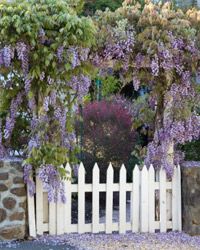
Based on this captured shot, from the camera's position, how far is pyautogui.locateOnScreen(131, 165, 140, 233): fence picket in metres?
5.92

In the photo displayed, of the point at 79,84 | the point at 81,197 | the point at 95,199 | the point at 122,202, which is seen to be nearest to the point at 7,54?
the point at 79,84

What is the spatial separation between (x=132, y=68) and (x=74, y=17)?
1.06m

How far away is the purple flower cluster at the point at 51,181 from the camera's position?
5.34m

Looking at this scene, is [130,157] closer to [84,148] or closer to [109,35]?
[84,148]

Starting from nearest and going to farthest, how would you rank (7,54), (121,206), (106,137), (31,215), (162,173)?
(7,54)
(31,215)
(121,206)
(162,173)
(106,137)

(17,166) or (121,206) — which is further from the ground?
(17,166)

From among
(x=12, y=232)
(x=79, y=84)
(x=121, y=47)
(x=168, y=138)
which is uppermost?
(x=121, y=47)

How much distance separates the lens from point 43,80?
5.44 metres

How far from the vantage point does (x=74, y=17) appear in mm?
5203

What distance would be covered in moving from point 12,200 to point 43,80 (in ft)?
4.41

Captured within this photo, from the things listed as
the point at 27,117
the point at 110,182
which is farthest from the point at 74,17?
the point at 110,182

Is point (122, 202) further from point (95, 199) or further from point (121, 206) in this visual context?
point (95, 199)

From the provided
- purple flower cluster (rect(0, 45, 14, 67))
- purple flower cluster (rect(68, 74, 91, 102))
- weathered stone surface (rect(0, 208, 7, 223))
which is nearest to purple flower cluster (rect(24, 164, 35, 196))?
weathered stone surface (rect(0, 208, 7, 223))

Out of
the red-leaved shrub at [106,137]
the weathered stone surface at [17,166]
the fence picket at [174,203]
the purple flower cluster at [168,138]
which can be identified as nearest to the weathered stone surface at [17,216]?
the weathered stone surface at [17,166]
